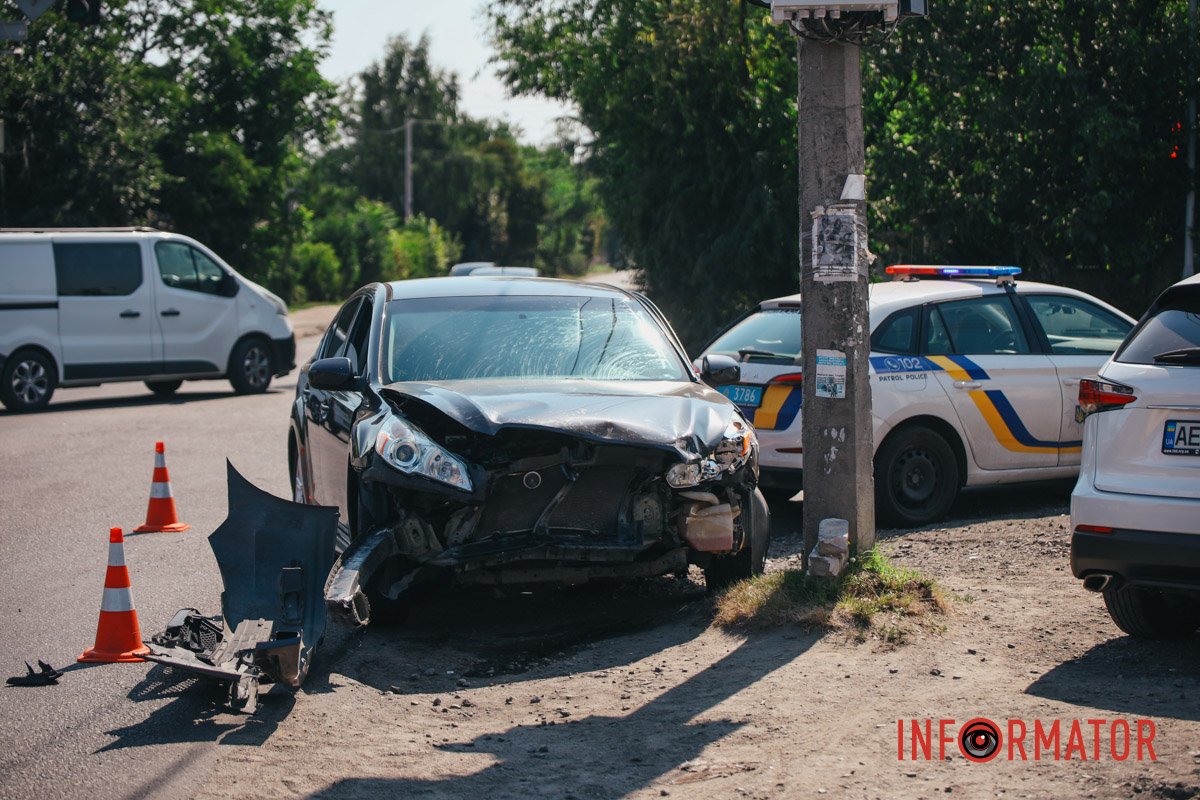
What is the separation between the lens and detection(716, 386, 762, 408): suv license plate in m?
9.05

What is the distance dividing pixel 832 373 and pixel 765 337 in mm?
2591

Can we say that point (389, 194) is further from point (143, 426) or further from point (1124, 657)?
point (1124, 657)

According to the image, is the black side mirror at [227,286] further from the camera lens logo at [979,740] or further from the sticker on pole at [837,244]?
the camera lens logo at [979,740]

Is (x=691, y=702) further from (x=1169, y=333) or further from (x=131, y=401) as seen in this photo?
(x=131, y=401)

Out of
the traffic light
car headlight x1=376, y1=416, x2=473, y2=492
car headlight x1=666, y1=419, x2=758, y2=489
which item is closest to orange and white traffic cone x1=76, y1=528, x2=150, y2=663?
car headlight x1=376, y1=416, x2=473, y2=492

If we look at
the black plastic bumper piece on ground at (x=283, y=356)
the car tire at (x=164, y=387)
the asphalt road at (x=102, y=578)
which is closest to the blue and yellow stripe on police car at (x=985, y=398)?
the asphalt road at (x=102, y=578)

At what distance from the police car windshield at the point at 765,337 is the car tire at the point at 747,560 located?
2.16 metres

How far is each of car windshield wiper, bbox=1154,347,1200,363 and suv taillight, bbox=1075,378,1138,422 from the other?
0.20 meters

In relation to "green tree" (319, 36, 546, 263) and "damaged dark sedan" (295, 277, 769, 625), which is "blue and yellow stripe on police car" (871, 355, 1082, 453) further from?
"green tree" (319, 36, 546, 263)

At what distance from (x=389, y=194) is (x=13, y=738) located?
75490mm

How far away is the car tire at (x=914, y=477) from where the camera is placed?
899cm

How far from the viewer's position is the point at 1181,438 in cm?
547

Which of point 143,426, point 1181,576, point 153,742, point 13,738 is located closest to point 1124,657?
point 1181,576

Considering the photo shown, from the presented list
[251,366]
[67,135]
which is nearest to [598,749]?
[251,366]
